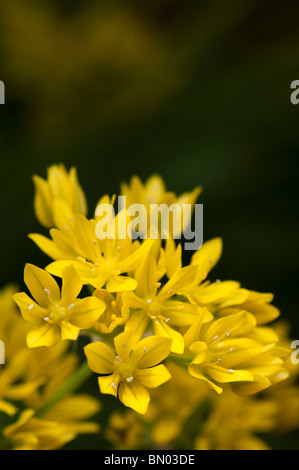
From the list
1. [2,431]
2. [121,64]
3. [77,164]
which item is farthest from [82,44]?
[2,431]

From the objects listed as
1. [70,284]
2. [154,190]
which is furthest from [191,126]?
[70,284]

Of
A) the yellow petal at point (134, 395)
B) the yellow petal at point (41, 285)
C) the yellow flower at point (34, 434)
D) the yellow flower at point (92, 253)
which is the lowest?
the yellow flower at point (34, 434)

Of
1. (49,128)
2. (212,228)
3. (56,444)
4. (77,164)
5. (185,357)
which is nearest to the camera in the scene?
(185,357)

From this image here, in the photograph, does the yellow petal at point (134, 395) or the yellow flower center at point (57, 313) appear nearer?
the yellow petal at point (134, 395)

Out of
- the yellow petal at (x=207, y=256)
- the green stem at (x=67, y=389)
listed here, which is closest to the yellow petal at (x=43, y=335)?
the green stem at (x=67, y=389)

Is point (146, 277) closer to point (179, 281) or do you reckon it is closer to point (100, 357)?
point (179, 281)

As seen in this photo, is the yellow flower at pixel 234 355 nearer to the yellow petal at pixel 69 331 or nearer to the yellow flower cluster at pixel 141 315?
the yellow flower cluster at pixel 141 315
